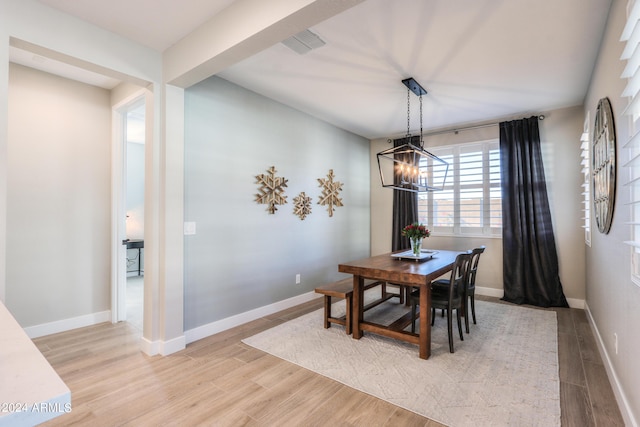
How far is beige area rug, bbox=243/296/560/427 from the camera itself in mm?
2012

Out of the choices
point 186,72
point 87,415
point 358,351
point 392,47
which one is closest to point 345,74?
point 392,47

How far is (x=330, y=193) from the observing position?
4891 mm

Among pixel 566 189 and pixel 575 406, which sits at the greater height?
pixel 566 189

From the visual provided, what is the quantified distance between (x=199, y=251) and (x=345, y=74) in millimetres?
2257

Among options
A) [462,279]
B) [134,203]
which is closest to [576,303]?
[462,279]

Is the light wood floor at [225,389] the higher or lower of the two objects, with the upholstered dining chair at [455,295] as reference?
lower

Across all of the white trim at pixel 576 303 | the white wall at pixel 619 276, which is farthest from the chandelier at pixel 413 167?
the white trim at pixel 576 303

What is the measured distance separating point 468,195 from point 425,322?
289 cm

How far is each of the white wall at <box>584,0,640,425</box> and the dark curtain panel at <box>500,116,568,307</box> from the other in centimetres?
155

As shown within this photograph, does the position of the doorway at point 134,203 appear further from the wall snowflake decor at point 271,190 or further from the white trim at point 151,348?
the wall snowflake decor at point 271,190

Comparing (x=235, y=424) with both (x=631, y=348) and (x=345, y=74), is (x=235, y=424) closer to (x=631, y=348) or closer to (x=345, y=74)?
(x=631, y=348)

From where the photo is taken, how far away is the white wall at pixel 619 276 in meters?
1.77

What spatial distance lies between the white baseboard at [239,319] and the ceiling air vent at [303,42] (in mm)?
2682

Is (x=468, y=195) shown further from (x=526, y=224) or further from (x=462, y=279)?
(x=462, y=279)
